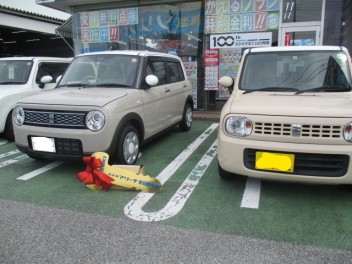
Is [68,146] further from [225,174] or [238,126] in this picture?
[238,126]

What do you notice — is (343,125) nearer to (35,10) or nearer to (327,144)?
(327,144)

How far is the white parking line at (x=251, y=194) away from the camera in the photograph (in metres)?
3.42

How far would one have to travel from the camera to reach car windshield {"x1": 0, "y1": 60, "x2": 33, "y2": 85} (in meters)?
6.68

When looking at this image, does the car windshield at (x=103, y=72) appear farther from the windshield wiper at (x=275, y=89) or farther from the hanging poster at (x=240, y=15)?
the hanging poster at (x=240, y=15)

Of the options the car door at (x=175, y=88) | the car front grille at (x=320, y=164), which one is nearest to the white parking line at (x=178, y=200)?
the car front grille at (x=320, y=164)

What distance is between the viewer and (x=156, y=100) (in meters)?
5.32

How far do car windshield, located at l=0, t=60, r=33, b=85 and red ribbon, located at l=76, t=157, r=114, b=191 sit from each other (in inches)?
142

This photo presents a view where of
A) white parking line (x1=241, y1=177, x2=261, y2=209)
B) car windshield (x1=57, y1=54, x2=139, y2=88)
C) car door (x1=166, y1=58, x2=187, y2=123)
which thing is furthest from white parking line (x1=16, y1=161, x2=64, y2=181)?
white parking line (x1=241, y1=177, x2=261, y2=209)

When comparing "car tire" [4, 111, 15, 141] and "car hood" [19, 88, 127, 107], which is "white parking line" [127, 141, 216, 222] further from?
"car tire" [4, 111, 15, 141]

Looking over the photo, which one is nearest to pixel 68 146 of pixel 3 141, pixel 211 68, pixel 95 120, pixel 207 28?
pixel 95 120

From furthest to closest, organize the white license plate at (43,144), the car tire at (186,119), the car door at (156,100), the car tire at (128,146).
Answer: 1. the car tire at (186,119)
2. the car door at (156,100)
3. the car tire at (128,146)
4. the white license plate at (43,144)

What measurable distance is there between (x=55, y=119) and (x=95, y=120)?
Answer: 1.80ft

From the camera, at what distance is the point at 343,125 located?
312cm

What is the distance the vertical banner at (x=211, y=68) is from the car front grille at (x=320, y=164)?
5961mm
